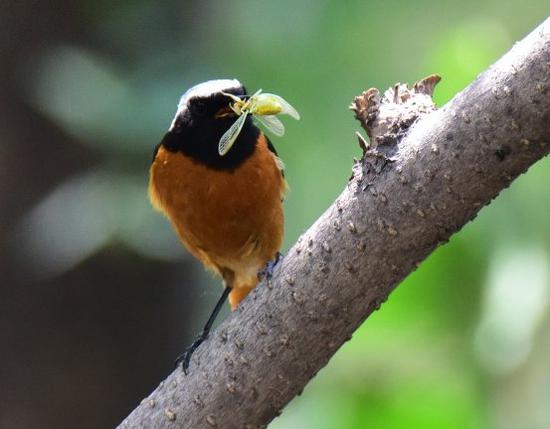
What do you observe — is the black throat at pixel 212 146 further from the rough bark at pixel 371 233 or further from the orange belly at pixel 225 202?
the rough bark at pixel 371 233

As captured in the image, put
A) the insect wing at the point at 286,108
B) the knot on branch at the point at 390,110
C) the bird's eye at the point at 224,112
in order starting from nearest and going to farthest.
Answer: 1. the knot on branch at the point at 390,110
2. the insect wing at the point at 286,108
3. the bird's eye at the point at 224,112

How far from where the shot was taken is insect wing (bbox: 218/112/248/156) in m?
2.62

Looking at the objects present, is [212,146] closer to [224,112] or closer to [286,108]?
[224,112]

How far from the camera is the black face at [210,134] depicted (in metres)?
2.80

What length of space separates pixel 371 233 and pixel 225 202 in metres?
1.07

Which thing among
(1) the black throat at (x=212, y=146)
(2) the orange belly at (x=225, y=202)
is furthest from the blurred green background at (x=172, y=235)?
(1) the black throat at (x=212, y=146)

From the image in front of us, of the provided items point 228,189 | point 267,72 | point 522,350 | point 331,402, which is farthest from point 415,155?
point 267,72

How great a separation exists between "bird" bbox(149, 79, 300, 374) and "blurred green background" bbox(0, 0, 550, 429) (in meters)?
0.55

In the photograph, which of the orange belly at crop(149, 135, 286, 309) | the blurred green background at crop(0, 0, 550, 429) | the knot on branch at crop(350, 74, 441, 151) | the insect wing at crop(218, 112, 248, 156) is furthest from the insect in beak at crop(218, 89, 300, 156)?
the blurred green background at crop(0, 0, 550, 429)

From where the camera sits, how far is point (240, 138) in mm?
2832

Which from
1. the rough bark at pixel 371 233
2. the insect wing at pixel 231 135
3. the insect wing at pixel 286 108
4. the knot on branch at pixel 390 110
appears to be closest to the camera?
the rough bark at pixel 371 233

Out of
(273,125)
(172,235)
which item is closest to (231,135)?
(273,125)

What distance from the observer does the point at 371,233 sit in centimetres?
177

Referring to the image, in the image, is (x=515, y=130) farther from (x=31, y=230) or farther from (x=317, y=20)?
(x=31, y=230)
